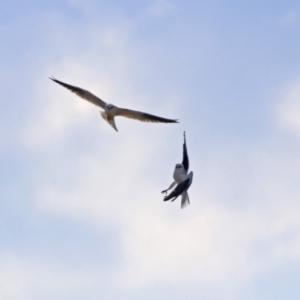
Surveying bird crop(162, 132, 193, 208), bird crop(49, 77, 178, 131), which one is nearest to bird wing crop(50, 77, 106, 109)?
bird crop(49, 77, 178, 131)

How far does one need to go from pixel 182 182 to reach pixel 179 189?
0.24 metres

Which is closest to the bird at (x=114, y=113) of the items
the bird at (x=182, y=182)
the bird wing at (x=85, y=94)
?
the bird wing at (x=85, y=94)

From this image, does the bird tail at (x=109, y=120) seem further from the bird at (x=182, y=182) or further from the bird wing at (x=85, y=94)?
the bird at (x=182, y=182)

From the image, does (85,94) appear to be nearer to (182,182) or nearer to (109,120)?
(109,120)

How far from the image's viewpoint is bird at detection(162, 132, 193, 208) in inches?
694

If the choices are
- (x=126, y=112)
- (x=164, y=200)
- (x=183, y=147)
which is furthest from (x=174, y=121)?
(x=164, y=200)

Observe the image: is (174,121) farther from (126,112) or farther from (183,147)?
(183,147)

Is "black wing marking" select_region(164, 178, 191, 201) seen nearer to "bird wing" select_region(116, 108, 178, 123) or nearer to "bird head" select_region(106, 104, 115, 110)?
"bird wing" select_region(116, 108, 178, 123)

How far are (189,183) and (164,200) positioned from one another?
82 centimetres

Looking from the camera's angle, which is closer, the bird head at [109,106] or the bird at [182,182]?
the bird at [182,182]

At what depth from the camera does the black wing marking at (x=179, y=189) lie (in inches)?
691

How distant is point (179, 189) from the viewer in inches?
695

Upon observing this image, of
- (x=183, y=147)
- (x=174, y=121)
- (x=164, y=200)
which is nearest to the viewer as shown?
(x=164, y=200)

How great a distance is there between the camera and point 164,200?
57.3ft
